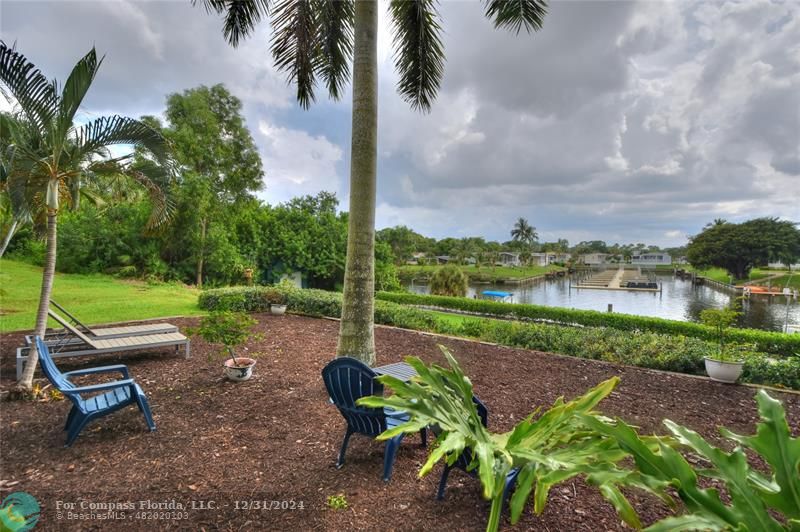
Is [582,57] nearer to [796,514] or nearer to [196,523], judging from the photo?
[796,514]

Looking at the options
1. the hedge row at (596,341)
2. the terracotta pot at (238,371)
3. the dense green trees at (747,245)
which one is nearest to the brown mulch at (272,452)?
the terracotta pot at (238,371)

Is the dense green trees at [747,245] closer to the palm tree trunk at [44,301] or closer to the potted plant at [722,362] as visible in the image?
the potted plant at [722,362]

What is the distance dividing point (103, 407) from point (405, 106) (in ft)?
21.9

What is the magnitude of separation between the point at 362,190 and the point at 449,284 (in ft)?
58.9

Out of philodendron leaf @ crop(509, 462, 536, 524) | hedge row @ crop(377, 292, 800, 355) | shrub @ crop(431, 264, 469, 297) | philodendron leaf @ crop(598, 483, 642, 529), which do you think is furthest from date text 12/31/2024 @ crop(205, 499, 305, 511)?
shrub @ crop(431, 264, 469, 297)

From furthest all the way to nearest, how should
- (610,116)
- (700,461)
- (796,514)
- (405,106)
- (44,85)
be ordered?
(610,116) < (405,106) < (44,85) < (700,461) < (796,514)

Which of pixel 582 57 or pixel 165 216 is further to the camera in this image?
pixel 582 57

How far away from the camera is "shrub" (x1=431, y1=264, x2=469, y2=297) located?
72.2 ft

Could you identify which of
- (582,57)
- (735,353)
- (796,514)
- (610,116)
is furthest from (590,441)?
(610,116)

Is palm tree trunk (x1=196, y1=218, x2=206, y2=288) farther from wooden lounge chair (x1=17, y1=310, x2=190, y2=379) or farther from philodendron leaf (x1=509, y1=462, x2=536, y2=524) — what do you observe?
philodendron leaf (x1=509, y1=462, x2=536, y2=524)

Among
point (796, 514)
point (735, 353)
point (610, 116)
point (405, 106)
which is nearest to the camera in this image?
point (796, 514)

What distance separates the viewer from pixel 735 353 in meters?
5.89

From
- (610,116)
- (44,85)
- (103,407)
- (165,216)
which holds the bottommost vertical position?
(103,407)

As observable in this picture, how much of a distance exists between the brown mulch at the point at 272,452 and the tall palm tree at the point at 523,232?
84.9m
